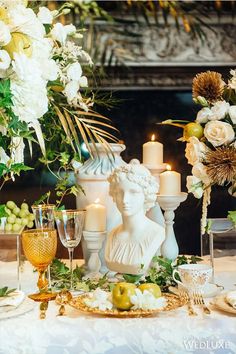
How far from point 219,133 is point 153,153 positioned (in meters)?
0.53

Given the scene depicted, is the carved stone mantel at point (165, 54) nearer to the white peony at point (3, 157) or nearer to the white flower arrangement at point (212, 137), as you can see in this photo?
the white flower arrangement at point (212, 137)

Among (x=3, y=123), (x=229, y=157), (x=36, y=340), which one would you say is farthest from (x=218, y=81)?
(x=36, y=340)

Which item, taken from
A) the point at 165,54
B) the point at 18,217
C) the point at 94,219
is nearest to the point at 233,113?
the point at 94,219

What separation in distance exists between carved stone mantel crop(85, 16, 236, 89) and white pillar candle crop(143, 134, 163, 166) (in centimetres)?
118

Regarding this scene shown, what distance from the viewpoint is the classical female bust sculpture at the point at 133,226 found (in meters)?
1.41

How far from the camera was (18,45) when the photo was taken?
1.13 meters

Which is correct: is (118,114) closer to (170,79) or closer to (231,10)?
(170,79)

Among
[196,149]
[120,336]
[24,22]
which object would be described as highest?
[24,22]

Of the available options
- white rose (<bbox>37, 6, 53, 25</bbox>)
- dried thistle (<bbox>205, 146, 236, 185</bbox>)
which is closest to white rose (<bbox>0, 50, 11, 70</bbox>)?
white rose (<bbox>37, 6, 53, 25</bbox>)

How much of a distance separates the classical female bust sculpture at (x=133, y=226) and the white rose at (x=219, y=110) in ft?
0.76

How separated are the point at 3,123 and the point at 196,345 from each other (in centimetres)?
57

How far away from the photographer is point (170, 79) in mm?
2916

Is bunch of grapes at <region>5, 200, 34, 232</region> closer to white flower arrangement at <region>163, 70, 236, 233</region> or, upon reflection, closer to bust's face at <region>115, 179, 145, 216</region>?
bust's face at <region>115, 179, 145, 216</region>

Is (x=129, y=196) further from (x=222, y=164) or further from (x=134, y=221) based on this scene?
(x=222, y=164)
